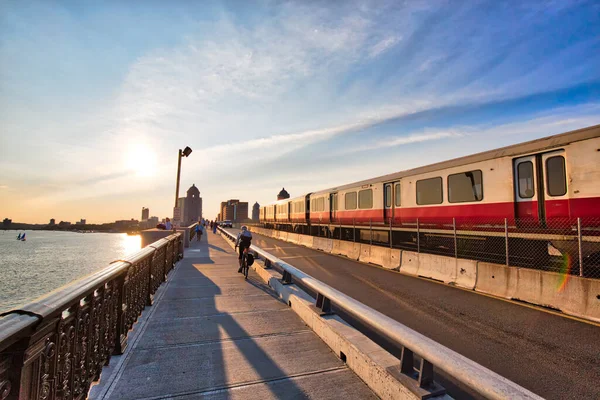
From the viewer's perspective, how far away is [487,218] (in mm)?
10602

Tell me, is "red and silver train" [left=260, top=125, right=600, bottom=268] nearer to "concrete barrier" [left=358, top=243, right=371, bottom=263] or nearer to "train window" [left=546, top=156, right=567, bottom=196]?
"train window" [left=546, top=156, right=567, bottom=196]

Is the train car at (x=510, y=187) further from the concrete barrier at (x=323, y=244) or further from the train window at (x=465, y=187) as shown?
the concrete barrier at (x=323, y=244)

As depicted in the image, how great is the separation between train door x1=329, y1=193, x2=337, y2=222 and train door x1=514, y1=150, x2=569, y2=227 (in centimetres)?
1320

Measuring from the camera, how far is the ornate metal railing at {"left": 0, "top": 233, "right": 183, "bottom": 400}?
1744 mm

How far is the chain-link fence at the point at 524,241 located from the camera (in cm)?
794

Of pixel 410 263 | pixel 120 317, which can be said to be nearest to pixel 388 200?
pixel 410 263

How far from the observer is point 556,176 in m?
8.77

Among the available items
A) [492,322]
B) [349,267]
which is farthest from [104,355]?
[349,267]

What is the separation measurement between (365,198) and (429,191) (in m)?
5.13

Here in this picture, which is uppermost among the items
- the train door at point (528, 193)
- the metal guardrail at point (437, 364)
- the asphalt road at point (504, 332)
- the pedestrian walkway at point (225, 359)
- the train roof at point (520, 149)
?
the train roof at point (520, 149)

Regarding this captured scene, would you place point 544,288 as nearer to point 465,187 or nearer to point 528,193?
point 528,193

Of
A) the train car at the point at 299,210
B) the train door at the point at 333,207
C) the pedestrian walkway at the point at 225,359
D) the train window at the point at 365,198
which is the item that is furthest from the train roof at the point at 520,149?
the train car at the point at 299,210

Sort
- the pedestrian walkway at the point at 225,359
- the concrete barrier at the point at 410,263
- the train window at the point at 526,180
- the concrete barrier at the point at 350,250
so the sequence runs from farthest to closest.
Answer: the concrete barrier at the point at 350,250 → the concrete barrier at the point at 410,263 → the train window at the point at 526,180 → the pedestrian walkway at the point at 225,359

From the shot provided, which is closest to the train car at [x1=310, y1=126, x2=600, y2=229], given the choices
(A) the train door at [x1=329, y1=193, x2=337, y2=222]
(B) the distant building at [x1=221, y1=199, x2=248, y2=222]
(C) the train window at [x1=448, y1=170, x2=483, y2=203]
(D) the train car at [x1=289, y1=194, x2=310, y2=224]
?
(C) the train window at [x1=448, y1=170, x2=483, y2=203]
